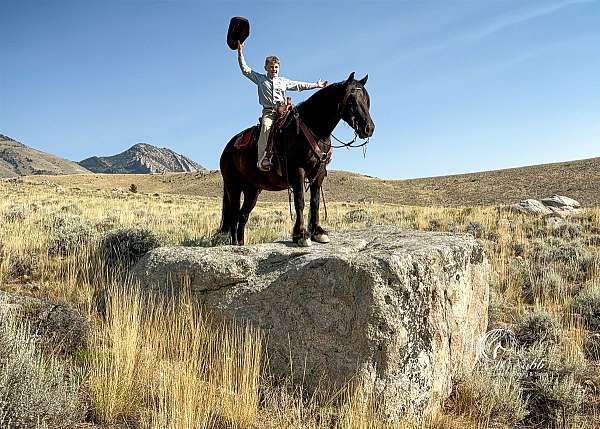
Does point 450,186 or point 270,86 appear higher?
point 450,186

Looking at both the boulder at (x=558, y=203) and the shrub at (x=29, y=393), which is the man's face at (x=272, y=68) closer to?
the shrub at (x=29, y=393)

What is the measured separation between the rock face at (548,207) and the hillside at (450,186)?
60.9ft

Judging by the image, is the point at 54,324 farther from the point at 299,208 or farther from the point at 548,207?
the point at 548,207

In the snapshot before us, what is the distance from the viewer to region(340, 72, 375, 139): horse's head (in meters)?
5.21

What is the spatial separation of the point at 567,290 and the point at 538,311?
2148 mm

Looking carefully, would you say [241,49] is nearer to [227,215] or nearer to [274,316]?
[227,215]

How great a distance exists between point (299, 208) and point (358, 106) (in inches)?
56.6

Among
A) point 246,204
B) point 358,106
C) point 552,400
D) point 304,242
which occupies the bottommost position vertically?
point 552,400

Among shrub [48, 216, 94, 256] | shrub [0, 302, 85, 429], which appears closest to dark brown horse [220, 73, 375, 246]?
shrub [0, 302, 85, 429]

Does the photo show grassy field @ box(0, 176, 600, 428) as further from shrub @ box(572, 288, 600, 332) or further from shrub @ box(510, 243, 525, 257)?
shrub @ box(510, 243, 525, 257)

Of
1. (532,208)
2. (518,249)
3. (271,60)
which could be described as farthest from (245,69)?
(532,208)

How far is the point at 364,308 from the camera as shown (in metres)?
3.90

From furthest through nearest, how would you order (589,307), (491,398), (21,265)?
(21,265)
(589,307)
(491,398)

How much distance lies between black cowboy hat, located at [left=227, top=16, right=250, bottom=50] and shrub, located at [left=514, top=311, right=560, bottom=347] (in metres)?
5.70
